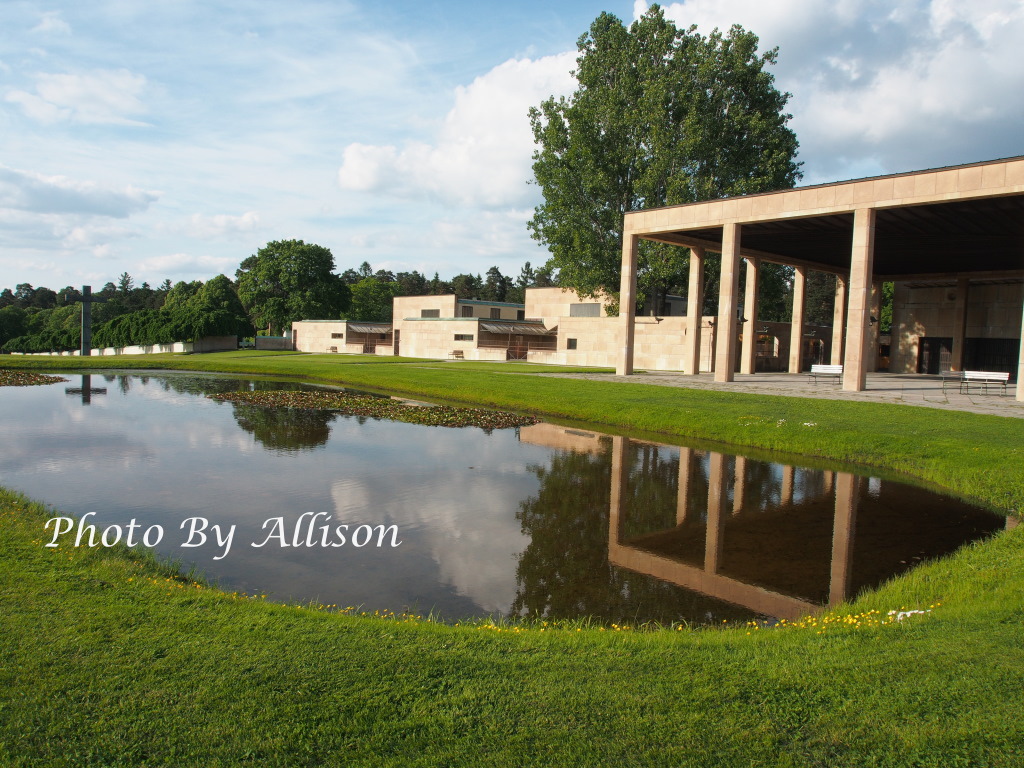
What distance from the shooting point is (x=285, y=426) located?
19.3 m

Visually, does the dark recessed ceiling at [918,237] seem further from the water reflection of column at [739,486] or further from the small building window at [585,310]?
the small building window at [585,310]

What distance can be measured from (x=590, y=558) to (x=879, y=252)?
35.6m

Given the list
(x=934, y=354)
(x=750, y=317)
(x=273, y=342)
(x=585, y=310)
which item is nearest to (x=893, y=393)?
(x=750, y=317)

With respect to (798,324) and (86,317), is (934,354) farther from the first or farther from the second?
(86,317)

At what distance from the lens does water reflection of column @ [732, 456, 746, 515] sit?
12.0 m

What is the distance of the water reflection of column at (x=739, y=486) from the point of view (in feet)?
39.2

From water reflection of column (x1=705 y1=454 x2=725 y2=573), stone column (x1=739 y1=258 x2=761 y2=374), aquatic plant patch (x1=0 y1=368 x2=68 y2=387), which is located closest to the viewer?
water reflection of column (x1=705 y1=454 x2=725 y2=573)

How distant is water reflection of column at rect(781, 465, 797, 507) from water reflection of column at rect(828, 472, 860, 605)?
30.2 inches

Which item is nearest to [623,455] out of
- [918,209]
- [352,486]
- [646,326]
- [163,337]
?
[352,486]

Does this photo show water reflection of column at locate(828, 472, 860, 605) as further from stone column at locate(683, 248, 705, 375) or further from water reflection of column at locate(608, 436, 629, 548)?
stone column at locate(683, 248, 705, 375)

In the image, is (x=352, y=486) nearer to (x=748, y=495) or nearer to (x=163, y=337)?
(x=748, y=495)

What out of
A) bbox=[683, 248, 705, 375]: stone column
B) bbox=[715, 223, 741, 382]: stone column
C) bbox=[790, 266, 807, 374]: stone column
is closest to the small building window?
bbox=[790, 266, 807, 374]: stone column

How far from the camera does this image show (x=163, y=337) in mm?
71750

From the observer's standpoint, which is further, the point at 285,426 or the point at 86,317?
the point at 86,317
